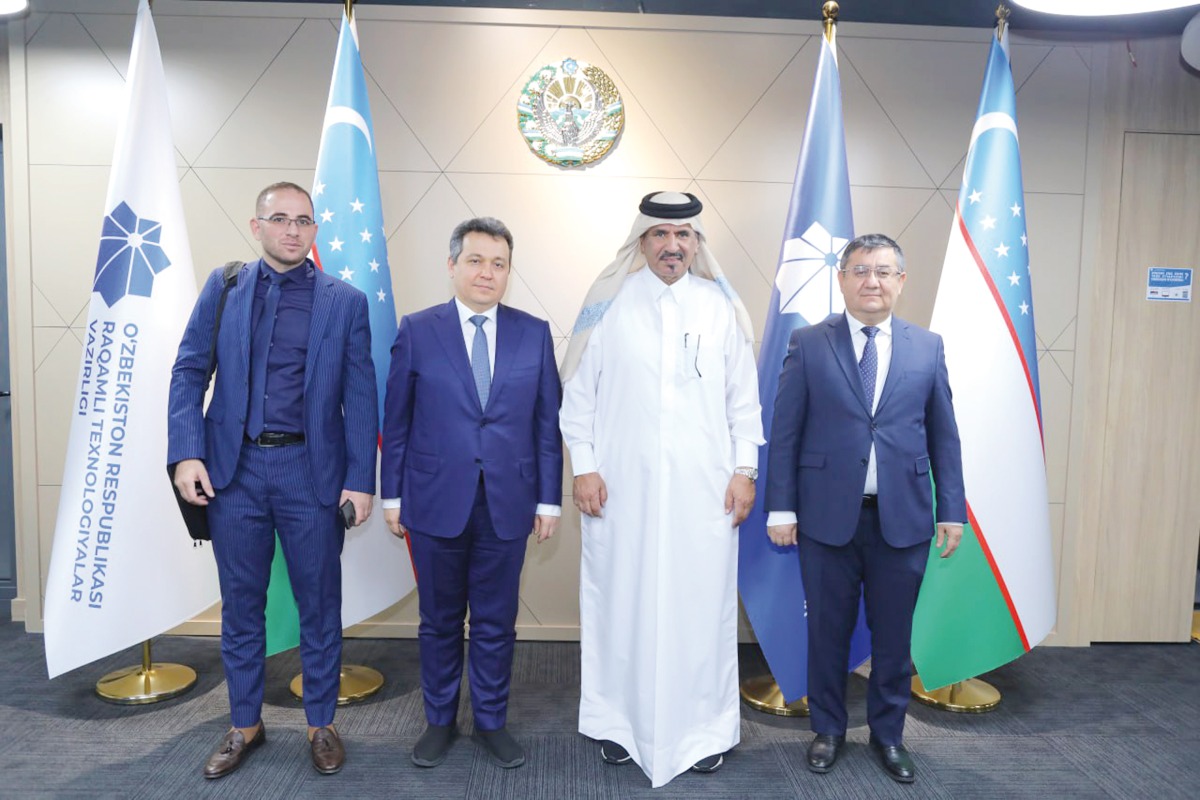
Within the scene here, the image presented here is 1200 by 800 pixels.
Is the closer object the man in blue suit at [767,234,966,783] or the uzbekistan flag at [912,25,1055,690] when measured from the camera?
the man in blue suit at [767,234,966,783]

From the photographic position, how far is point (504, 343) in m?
2.49

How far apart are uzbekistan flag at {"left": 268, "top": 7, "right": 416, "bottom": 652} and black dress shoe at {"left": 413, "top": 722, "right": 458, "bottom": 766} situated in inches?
25.8

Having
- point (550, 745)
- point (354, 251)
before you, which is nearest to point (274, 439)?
point (354, 251)

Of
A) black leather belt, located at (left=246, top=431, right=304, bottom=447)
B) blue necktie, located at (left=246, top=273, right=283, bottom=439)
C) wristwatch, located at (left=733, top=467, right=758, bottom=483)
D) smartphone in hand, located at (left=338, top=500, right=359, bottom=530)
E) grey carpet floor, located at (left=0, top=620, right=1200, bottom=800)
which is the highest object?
blue necktie, located at (left=246, top=273, right=283, bottom=439)

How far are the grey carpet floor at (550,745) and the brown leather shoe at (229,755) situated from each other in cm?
3

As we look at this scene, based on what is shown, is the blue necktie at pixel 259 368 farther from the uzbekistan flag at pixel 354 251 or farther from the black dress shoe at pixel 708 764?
the black dress shoe at pixel 708 764

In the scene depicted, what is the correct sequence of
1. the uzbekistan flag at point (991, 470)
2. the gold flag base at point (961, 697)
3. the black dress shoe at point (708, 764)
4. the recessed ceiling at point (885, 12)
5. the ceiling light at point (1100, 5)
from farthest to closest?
1. the recessed ceiling at point (885, 12)
2. the gold flag base at point (961, 697)
3. the uzbekistan flag at point (991, 470)
4. the ceiling light at point (1100, 5)
5. the black dress shoe at point (708, 764)

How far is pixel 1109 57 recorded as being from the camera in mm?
3635

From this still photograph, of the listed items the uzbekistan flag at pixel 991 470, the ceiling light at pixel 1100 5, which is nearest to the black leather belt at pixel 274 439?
the uzbekistan flag at pixel 991 470

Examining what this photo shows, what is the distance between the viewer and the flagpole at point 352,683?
10.0 feet

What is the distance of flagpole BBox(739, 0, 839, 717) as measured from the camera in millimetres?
3010

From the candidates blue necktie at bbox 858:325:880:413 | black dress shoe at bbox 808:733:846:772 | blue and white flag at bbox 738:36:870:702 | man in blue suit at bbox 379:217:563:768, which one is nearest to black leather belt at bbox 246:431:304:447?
man in blue suit at bbox 379:217:563:768

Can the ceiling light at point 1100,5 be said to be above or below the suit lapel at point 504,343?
above

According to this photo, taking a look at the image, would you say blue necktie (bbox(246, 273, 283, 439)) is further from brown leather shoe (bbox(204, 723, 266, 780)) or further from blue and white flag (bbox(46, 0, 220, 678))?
brown leather shoe (bbox(204, 723, 266, 780))
